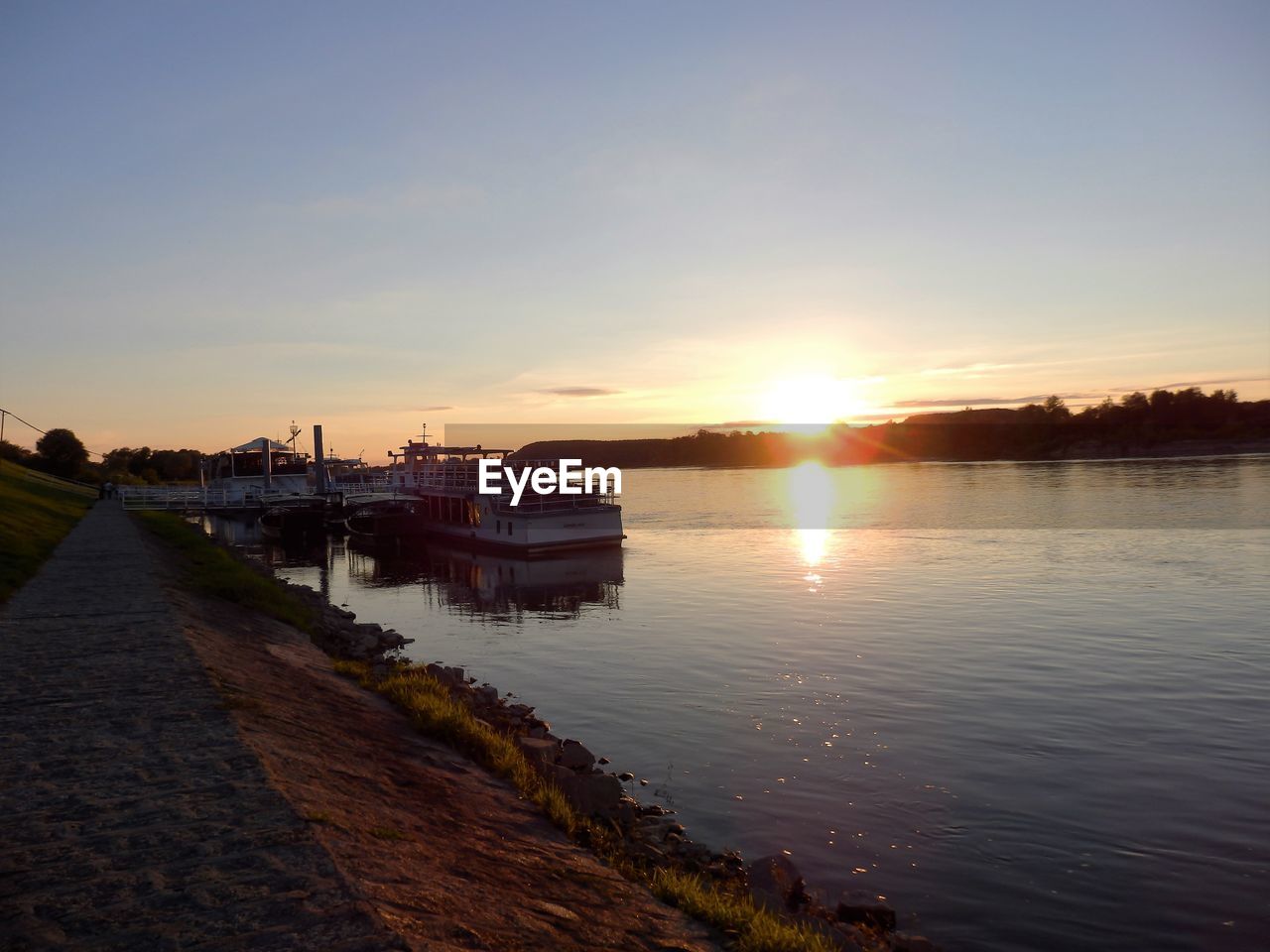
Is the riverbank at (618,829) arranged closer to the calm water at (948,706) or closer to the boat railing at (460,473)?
the calm water at (948,706)

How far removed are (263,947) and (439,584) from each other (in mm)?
40126

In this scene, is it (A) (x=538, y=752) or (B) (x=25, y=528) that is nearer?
(A) (x=538, y=752)

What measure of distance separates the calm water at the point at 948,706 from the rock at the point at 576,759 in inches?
40.2

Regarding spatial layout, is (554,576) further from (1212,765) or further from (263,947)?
(263,947)

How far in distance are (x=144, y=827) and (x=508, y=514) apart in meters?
46.4

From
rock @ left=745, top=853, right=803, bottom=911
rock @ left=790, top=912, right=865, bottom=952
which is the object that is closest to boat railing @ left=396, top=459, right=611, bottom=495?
rock @ left=745, top=853, right=803, bottom=911

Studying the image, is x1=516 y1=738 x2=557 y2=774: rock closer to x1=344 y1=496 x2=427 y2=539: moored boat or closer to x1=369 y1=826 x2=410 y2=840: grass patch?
x1=369 y1=826 x2=410 y2=840: grass patch

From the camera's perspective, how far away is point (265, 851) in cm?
693

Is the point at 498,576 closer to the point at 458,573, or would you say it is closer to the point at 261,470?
the point at 458,573

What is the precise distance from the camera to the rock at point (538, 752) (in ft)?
42.4

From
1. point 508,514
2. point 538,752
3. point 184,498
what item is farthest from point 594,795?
point 184,498

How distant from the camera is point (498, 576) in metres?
46.7

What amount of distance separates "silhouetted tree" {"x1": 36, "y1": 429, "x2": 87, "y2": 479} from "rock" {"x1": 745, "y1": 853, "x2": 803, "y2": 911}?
10871 centimetres

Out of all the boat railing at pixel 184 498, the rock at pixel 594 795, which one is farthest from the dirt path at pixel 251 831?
the boat railing at pixel 184 498
